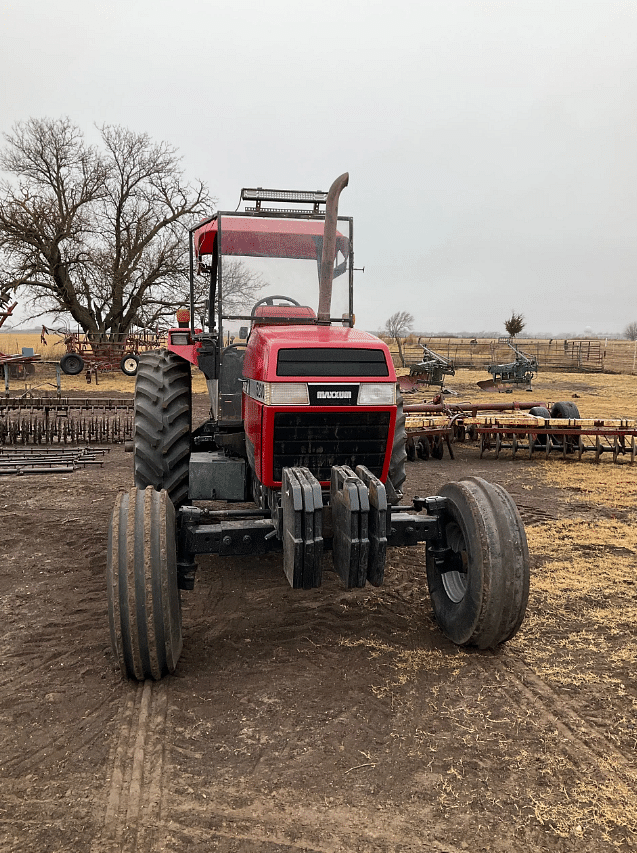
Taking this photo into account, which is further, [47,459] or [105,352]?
[105,352]

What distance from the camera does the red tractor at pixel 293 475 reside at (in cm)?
360

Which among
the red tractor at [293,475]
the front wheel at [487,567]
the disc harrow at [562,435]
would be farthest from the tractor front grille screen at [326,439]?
the disc harrow at [562,435]

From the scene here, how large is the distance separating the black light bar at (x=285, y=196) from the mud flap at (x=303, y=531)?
2593 mm

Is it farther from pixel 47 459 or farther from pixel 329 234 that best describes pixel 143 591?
pixel 47 459

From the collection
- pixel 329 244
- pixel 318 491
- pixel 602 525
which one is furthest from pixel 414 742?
pixel 602 525

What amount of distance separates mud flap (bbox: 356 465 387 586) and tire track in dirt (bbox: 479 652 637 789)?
37.8 inches

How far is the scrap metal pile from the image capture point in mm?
11883

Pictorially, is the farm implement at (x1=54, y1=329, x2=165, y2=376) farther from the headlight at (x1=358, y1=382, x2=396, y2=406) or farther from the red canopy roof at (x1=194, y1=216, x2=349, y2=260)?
the headlight at (x1=358, y1=382, x2=396, y2=406)

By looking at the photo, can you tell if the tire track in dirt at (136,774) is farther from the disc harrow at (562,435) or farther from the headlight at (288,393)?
the disc harrow at (562,435)

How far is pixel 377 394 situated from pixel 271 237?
1.86 meters

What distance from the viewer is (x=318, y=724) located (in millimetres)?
3344

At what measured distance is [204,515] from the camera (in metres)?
4.12

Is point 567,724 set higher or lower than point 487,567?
lower

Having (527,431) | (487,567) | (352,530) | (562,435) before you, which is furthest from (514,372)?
(352,530)
